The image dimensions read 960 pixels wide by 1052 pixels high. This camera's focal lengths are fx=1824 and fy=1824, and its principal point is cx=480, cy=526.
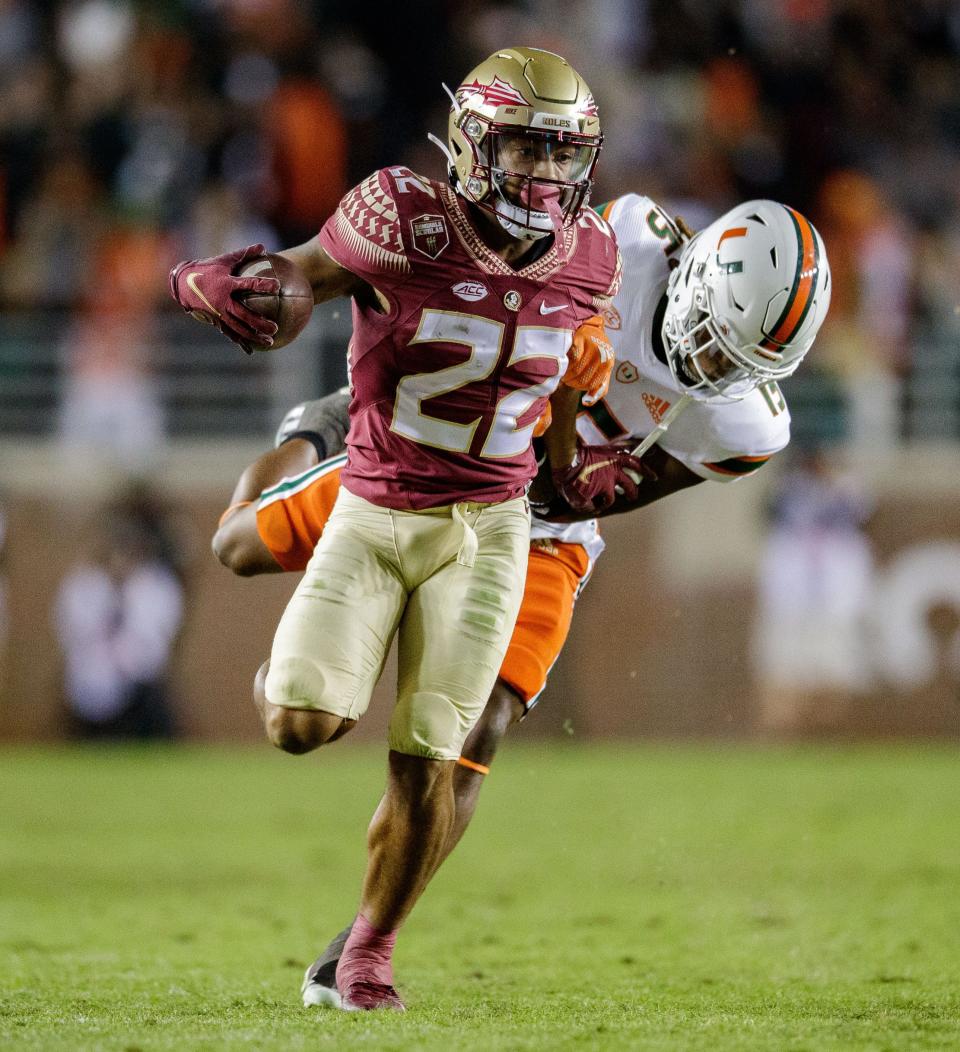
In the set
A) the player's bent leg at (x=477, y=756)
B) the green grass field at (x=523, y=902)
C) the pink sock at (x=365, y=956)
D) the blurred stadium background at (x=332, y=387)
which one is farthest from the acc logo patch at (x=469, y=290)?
the blurred stadium background at (x=332, y=387)

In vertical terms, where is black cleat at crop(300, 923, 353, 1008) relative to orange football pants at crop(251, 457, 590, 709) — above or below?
below

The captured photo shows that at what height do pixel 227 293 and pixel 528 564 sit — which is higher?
pixel 227 293

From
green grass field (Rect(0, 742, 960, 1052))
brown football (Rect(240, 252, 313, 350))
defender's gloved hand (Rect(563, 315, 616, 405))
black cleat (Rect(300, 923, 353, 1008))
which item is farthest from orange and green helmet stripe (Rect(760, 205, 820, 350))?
black cleat (Rect(300, 923, 353, 1008))

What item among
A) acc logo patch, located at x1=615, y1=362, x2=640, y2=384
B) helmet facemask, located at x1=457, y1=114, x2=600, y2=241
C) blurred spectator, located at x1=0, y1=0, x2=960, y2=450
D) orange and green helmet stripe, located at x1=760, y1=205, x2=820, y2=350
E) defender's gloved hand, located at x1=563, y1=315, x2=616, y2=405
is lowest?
blurred spectator, located at x1=0, y1=0, x2=960, y2=450

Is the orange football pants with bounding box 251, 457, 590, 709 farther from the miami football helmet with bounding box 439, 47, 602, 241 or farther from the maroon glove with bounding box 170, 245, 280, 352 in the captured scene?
the miami football helmet with bounding box 439, 47, 602, 241

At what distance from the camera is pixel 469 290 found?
13.5 ft

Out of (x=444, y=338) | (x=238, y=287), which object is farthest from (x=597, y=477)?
(x=238, y=287)

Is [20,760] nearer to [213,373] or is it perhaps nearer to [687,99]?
[213,373]

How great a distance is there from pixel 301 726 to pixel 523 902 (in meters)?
2.36

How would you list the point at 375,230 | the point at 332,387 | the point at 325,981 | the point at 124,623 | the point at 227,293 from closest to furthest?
1. the point at 227,293
2. the point at 375,230
3. the point at 325,981
4. the point at 332,387
5. the point at 124,623

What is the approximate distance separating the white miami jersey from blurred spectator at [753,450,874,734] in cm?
588

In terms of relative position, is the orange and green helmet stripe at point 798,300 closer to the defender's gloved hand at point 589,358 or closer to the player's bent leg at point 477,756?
the defender's gloved hand at point 589,358

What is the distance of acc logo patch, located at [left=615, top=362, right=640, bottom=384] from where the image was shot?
510 centimetres

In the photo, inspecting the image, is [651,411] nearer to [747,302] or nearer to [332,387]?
[747,302]
